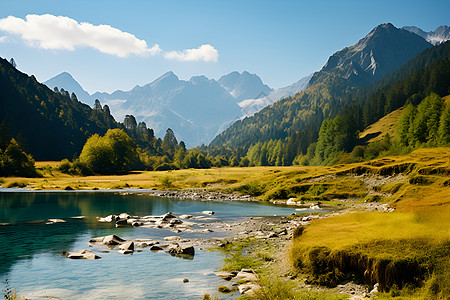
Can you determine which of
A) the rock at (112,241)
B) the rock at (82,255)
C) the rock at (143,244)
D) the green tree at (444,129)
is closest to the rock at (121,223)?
the rock at (112,241)

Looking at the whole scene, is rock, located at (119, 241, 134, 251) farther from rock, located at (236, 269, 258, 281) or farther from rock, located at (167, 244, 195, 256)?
rock, located at (236, 269, 258, 281)

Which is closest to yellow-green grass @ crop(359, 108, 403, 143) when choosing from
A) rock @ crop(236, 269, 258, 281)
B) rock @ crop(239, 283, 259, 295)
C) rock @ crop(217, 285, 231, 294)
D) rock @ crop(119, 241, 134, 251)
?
rock @ crop(119, 241, 134, 251)

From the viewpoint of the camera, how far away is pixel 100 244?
26.7 metres

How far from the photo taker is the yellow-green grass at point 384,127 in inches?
6688

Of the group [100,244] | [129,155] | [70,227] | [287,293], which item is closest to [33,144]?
[129,155]

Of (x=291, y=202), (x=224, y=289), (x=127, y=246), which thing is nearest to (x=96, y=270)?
(x=127, y=246)

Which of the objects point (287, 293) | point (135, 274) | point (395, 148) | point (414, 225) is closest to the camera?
point (287, 293)

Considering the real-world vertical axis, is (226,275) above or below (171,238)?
above

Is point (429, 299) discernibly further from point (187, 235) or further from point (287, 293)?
point (187, 235)

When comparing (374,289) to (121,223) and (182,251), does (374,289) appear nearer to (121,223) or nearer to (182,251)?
(182,251)

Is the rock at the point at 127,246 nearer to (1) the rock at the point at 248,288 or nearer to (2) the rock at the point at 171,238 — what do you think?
(2) the rock at the point at 171,238

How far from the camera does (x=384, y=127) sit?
180500mm

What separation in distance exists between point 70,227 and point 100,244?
37.0 ft

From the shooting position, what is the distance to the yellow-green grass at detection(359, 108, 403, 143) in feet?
557
